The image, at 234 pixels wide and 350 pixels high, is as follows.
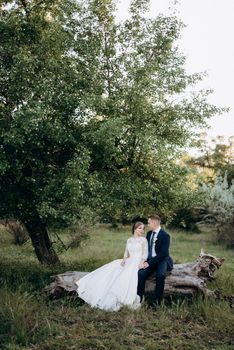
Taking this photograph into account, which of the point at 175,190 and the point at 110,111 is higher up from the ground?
the point at 110,111

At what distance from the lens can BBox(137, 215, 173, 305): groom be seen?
1152 cm

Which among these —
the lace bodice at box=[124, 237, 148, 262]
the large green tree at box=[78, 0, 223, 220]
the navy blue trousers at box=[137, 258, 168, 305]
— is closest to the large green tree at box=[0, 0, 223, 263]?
the large green tree at box=[78, 0, 223, 220]

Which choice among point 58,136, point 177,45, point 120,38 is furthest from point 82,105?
point 177,45

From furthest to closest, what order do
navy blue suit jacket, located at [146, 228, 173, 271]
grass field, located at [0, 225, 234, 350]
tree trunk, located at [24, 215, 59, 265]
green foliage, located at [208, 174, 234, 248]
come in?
1. green foliage, located at [208, 174, 234, 248]
2. tree trunk, located at [24, 215, 59, 265]
3. navy blue suit jacket, located at [146, 228, 173, 271]
4. grass field, located at [0, 225, 234, 350]

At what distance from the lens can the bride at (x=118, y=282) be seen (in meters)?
11.3

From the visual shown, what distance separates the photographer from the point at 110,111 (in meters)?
13.2

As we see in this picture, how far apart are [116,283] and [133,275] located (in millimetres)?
469

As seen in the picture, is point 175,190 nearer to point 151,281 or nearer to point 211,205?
point 151,281

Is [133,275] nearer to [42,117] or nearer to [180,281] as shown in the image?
[180,281]

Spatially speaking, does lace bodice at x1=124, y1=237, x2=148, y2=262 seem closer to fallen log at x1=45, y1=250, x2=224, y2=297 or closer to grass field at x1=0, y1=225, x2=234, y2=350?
fallen log at x1=45, y1=250, x2=224, y2=297

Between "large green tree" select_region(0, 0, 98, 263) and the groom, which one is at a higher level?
"large green tree" select_region(0, 0, 98, 263)

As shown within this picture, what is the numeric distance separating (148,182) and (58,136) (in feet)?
10.8

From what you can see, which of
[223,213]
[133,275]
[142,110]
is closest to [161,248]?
[133,275]

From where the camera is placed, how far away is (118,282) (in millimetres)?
11555
